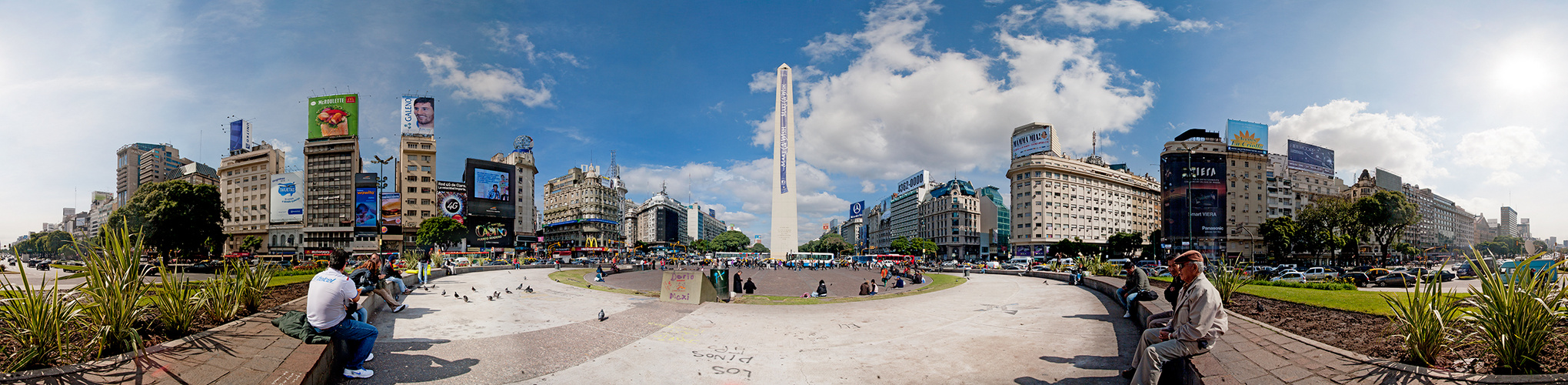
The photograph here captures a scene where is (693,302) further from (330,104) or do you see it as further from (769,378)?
(330,104)

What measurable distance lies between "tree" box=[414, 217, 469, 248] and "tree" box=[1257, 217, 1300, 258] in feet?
327

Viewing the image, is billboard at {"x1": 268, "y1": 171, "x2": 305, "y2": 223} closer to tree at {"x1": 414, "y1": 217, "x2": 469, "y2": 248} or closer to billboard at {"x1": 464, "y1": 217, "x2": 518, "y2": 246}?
billboard at {"x1": 464, "y1": 217, "x2": 518, "y2": 246}

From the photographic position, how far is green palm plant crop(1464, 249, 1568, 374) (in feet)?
14.7

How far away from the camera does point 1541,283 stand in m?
5.07

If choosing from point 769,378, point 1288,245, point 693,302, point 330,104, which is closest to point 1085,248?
point 1288,245

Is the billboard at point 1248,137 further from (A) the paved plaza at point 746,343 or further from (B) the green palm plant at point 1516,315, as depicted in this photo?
(B) the green palm plant at point 1516,315

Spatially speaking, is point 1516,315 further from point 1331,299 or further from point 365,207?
point 365,207

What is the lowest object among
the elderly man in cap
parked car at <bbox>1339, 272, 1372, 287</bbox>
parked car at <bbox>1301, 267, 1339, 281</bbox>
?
parked car at <bbox>1301, 267, 1339, 281</bbox>

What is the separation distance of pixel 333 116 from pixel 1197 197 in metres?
118

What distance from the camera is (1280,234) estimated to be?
62.3 m

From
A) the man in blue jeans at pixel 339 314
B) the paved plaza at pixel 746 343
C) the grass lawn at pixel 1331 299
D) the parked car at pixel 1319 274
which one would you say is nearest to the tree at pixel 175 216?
the paved plaza at pixel 746 343

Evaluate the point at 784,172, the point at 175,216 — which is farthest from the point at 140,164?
the point at 784,172

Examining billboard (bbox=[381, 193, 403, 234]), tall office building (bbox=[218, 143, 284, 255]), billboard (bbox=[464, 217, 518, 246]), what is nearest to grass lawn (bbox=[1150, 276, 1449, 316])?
billboard (bbox=[381, 193, 403, 234])

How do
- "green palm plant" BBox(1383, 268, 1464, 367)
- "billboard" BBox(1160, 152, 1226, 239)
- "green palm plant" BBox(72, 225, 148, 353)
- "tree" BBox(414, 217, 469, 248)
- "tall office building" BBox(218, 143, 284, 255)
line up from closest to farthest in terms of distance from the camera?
1. "green palm plant" BBox(1383, 268, 1464, 367)
2. "green palm plant" BBox(72, 225, 148, 353)
3. "billboard" BBox(1160, 152, 1226, 239)
4. "tree" BBox(414, 217, 469, 248)
5. "tall office building" BBox(218, 143, 284, 255)
